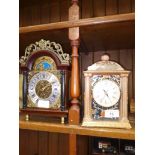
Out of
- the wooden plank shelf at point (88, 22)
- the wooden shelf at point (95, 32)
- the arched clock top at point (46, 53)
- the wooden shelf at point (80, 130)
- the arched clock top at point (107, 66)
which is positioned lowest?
the wooden shelf at point (80, 130)

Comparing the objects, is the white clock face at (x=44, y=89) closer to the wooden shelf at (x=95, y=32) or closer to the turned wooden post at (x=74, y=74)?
the turned wooden post at (x=74, y=74)

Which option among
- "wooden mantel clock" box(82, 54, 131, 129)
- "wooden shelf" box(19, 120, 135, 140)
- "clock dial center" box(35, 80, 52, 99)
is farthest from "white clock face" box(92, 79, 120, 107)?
"clock dial center" box(35, 80, 52, 99)

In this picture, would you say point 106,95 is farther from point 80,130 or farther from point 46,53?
point 46,53

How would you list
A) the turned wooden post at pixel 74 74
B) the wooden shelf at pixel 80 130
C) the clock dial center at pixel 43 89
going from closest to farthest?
the wooden shelf at pixel 80 130, the turned wooden post at pixel 74 74, the clock dial center at pixel 43 89

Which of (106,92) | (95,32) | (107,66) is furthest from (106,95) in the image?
(95,32)

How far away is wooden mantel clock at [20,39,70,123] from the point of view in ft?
3.47

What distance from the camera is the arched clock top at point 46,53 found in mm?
1063

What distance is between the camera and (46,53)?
109cm

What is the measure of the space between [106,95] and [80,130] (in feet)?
0.65

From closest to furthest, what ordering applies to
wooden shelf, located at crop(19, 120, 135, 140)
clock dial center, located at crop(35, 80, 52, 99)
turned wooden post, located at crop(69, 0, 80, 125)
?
1. wooden shelf, located at crop(19, 120, 135, 140)
2. turned wooden post, located at crop(69, 0, 80, 125)
3. clock dial center, located at crop(35, 80, 52, 99)

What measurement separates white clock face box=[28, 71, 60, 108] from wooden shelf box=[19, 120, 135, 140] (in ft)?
0.35

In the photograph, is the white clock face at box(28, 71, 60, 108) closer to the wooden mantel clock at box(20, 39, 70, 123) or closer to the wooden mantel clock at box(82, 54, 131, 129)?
the wooden mantel clock at box(20, 39, 70, 123)

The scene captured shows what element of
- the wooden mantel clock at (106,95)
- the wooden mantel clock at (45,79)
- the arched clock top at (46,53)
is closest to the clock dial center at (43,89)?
the wooden mantel clock at (45,79)
